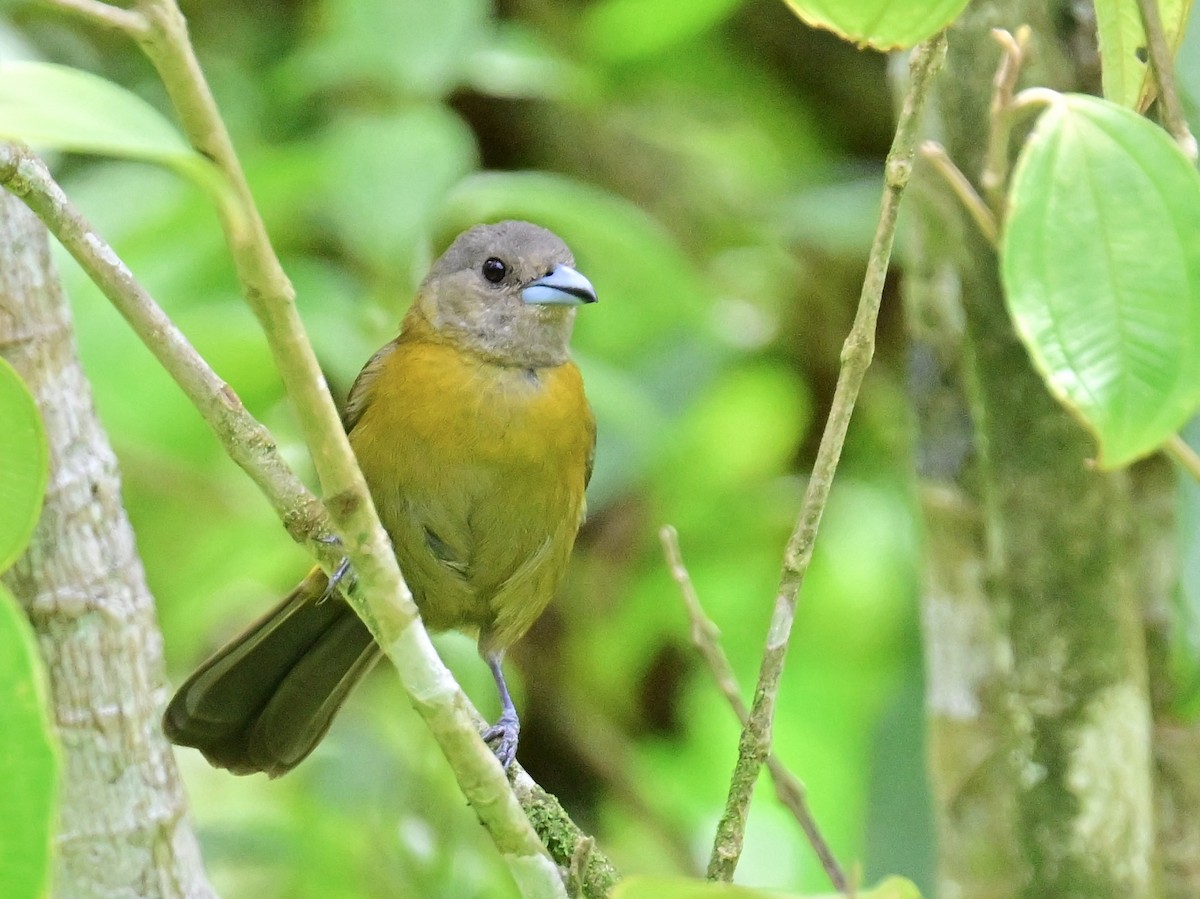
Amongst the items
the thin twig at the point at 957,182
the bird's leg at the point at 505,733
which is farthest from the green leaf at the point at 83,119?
the bird's leg at the point at 505,733

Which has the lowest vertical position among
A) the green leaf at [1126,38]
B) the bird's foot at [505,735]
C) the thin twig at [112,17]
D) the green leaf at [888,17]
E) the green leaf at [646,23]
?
the bird's foot at [505,735]

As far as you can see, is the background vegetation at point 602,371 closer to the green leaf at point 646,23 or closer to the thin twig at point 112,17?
the green leaf at point 646,23

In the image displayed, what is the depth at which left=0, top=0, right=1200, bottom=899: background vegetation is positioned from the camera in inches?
141

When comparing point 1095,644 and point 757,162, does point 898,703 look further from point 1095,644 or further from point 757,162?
point 757,162

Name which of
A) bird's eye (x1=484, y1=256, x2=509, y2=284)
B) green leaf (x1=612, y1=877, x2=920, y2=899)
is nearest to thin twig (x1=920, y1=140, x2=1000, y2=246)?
green leaf (x1=612, y1=877, x2=920, y2=899)

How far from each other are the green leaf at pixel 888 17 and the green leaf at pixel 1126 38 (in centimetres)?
55

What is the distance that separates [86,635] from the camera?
240 cm

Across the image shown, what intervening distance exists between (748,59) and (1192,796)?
9.68 feet

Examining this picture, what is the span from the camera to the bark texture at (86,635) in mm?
2369

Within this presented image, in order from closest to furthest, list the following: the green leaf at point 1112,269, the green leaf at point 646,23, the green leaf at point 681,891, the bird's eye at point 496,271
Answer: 1. the green leaf at point 681,891
2. the green leaf at point 1112,269
3. the bird's eye at point 496,271
4. the green leaf at point 646,23

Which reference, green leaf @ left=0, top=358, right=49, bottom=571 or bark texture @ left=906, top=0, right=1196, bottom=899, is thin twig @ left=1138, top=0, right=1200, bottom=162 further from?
green leaf @ left=0, top=358, right=49, bottom=571

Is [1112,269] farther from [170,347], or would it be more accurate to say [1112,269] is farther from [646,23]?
[646,23]

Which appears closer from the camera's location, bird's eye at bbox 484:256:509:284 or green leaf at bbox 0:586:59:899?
green leaf at bbox 0:586:59:899

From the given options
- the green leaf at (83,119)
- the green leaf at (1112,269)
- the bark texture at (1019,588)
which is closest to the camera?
the green leaf at (83,119)
